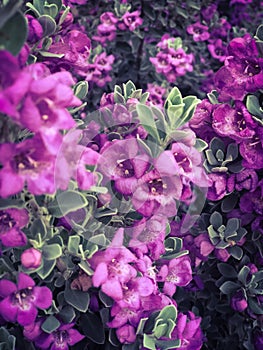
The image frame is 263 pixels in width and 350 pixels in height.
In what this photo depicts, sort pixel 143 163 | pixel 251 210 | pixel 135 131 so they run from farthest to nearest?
pixel 251 210
pixel 135 131
pixel 143 163

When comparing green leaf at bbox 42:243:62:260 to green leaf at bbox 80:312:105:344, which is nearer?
green leaf at bbox 42:243:62:260

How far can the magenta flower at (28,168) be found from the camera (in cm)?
79

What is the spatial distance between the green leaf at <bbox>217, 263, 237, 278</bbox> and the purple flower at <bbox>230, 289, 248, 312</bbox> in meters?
0.05

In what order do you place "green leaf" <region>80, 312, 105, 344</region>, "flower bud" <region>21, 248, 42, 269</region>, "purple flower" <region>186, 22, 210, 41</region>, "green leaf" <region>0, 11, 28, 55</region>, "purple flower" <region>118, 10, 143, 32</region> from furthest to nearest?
"purple flower" <region>186, 22, 210, 41</region>, "purple flower" <region>118, 10, 143, 32</region>, "green leaf" <region>80, 312, 105, 344</region>, "flower bud" <region>21, 248, 42, 269</region>, "green leaf" <region>0, 11, 28, 55</region>

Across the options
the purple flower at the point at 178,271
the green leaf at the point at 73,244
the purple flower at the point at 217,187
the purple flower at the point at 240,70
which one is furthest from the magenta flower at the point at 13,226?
the purple flower at the point at 240,70

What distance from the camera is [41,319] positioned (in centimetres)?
108

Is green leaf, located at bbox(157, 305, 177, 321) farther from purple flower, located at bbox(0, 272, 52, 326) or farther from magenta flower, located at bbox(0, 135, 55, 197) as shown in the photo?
magenta flower, located at bbox(0, 135, 55, 197)

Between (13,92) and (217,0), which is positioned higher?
(13,92)

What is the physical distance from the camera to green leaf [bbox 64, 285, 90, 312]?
1.06 metres

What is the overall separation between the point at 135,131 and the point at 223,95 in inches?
12.2

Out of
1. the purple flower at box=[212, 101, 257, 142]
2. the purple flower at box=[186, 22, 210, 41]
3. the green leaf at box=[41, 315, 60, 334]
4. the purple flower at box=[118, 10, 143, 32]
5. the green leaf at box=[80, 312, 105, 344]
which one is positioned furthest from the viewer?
the purple flower at box=[186, 22, 210, 41]

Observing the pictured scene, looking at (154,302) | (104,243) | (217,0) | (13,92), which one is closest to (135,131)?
(104,243)

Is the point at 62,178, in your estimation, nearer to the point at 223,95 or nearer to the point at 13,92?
the point at 13,92

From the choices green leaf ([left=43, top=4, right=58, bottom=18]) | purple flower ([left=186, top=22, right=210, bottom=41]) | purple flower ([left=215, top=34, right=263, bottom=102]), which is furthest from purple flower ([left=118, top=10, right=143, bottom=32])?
green leaf ([left=43, top=4, right=58, bottom=18])
